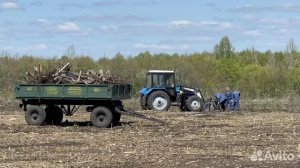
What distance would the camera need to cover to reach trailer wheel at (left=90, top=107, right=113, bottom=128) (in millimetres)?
21969

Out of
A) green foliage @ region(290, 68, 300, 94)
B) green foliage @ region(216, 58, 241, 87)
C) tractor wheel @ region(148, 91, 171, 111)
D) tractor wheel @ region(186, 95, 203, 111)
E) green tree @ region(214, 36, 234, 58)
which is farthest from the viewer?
green tree @ region(214, 36, 234, 58)

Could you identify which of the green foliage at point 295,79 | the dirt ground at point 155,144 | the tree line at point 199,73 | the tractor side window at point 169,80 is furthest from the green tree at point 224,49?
the dirt ground at point 155,144

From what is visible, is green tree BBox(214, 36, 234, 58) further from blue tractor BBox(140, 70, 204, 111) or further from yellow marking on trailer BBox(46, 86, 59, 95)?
yellow marking on trailer BBox(46, 86, 59, 95)

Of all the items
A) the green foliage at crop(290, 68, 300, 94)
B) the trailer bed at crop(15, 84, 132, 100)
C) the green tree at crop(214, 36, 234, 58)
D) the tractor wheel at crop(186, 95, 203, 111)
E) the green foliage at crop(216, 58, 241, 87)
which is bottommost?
the tractor wheel at crop(186, 95, 203, 111)

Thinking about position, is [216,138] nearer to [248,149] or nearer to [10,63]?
[248,149]

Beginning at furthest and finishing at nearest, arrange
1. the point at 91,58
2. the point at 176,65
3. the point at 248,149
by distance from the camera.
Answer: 1. the point at 91,58
2. the point at 176,65
3. the point at 248,149

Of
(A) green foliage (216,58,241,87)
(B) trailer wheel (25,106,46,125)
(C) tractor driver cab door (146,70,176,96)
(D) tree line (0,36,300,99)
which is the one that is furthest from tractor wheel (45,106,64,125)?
(A) green foliage (216,58,241,87)

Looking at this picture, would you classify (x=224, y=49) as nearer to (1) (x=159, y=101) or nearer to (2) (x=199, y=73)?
(2) (x=199, y=73)

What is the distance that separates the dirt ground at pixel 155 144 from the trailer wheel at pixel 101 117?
43cm

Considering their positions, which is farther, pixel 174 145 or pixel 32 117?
pixel 32 117

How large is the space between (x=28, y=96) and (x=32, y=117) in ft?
2.85

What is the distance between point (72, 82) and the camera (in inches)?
880

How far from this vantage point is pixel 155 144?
55.1 ft

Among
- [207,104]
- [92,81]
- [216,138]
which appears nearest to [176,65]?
[207,104]
